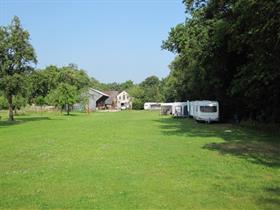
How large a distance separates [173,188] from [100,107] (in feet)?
420

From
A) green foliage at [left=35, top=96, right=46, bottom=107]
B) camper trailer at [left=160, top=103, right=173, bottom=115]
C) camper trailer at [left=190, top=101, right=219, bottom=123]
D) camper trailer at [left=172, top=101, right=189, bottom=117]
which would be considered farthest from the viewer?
green foliage at [left=35, top=96, right=46, bottom=107]

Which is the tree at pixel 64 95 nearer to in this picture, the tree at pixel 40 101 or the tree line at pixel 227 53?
the tree at pixel 40 101

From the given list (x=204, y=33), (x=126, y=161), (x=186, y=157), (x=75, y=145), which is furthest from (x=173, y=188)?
(x=204, y=33)

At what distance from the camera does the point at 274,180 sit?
42.3 ft

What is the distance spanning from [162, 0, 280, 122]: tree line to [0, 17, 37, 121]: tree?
19436 millimetres

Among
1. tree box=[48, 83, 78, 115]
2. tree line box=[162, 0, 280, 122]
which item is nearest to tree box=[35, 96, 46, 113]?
tree box=[48, 83, 78, 115]

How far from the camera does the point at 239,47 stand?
99.3 feet

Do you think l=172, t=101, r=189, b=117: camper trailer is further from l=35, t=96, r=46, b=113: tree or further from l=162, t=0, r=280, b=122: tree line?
l=35, t=96, r=46, b=113: tree

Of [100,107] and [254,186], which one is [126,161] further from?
[100,107]

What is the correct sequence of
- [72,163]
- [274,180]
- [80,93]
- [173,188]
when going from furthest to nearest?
[80,93]
[72,163]
[274,180]
[173,188]

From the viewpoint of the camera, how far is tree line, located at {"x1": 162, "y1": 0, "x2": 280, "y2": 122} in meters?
24.1

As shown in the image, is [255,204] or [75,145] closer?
[255,204]

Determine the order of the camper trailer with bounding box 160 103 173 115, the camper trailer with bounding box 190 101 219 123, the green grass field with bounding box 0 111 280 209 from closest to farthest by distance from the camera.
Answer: the green grass field with bounding box 0 111 280 209, the camper trailer with bounding box 190 101 219 123, the camper trailer with bounding box 160 103 173 115

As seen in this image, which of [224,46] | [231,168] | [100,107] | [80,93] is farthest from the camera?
[100,107]
